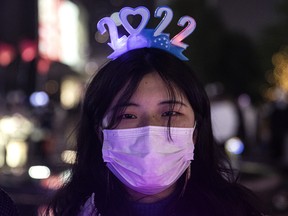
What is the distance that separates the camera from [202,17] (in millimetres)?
32281

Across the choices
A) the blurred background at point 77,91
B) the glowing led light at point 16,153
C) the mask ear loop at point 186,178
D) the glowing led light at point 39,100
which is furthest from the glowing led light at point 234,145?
the mask ear loop at point 186,178

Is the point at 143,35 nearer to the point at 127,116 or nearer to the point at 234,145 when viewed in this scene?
the point at 127,116

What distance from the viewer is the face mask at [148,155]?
1852mm

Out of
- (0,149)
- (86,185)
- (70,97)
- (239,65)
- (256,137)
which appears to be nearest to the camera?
(86,185)

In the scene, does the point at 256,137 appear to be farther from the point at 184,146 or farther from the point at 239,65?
the point at 184,146

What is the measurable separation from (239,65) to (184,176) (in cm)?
2243

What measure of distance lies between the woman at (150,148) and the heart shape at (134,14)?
→ 78 mm

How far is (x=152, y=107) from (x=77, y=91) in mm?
25718

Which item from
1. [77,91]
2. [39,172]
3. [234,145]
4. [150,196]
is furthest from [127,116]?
[77,91]

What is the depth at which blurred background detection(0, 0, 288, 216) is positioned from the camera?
7191 mm

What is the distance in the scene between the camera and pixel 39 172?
24.1 ft

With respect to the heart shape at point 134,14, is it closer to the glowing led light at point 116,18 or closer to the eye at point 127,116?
the glowing led light at point 116,18

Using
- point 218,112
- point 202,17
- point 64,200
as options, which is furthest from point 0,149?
point 202,17

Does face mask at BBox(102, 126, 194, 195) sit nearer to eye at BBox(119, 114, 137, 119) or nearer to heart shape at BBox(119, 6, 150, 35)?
eye at BBox(119, 114, 137, 119)
